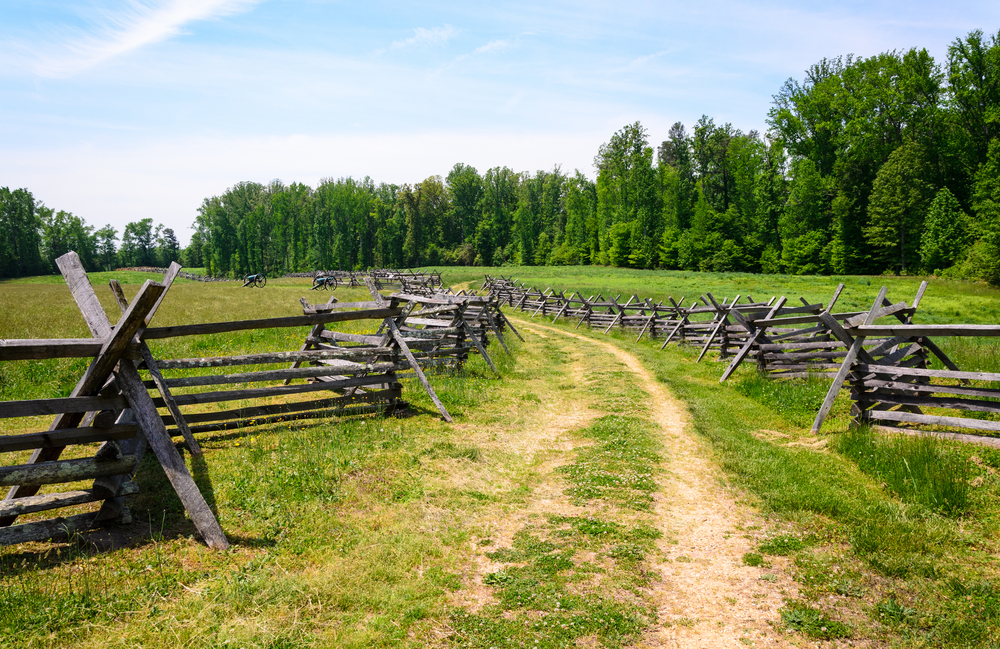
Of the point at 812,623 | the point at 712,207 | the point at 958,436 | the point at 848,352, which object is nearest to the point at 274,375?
the point at 812,623

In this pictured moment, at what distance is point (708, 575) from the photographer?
4406mm

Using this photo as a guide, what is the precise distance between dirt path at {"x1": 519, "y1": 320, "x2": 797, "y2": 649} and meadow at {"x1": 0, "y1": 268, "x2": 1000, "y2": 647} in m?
0.07

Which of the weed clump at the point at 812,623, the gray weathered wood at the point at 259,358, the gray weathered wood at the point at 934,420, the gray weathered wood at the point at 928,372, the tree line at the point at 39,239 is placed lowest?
the weed clump at the point at 812,623

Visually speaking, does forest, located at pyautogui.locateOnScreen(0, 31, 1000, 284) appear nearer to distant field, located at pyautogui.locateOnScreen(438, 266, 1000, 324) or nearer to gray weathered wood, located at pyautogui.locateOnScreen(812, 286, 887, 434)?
distant field, located at pyautogui.locateOnScreen(438, 266, 1000, 324)

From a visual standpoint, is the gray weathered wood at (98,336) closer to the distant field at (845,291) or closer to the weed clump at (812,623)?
the weed clump at (812,623)

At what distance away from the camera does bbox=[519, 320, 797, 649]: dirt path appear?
3637mm


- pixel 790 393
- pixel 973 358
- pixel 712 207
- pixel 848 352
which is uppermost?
pixel 712 207

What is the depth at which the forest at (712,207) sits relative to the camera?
4472 cm

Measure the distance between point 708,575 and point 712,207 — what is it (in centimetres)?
6939

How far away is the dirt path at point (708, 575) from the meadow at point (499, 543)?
7cm

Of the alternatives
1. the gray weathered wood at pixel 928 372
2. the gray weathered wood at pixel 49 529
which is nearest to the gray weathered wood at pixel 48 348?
the gray weathered wood at pixel 49 529

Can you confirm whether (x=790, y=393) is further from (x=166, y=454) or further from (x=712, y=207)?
(x=712, y=207)

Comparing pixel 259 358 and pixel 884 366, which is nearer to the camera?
pixel 259 358

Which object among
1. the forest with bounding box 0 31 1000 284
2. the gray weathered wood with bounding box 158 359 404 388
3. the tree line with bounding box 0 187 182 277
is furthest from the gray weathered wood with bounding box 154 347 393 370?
the tree line with bounding box 0 187 182 277
